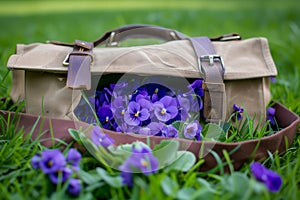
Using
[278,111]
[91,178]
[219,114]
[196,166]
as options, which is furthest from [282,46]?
[91,178]

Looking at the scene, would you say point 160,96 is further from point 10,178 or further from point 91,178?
point 10,178

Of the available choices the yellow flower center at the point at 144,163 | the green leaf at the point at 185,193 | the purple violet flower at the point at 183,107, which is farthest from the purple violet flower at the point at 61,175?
the purple violet flower at the point at 183,107

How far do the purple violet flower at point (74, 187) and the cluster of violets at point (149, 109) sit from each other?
432mm

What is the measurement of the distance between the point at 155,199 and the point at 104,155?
285mm

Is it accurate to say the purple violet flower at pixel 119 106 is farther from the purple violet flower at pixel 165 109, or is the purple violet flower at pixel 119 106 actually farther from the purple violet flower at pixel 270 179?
the purple violet flower at pixel 270 179

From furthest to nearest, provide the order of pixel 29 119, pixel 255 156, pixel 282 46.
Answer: pixel 282 46 → pixel 29 119 → pixel 255 156

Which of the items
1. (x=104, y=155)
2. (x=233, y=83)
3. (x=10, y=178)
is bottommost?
(x=10, y=178)

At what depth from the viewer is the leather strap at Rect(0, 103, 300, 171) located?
1460mm

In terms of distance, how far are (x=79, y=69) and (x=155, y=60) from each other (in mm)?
358

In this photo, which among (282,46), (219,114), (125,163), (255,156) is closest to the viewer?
(125,163)

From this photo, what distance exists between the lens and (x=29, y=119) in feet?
5.29

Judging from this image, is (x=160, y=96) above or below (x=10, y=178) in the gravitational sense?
above

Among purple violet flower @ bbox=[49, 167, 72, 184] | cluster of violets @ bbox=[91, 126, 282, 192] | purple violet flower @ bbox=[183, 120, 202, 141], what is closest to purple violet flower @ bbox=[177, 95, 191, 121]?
purple violet flower @ bbox=[183, 120, 202, 141]

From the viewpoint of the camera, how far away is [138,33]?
2.24 meters
